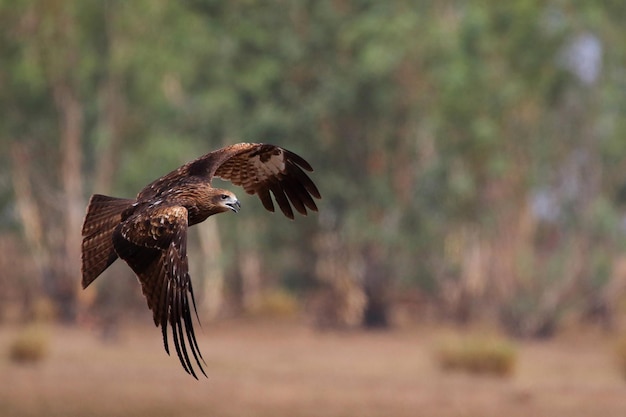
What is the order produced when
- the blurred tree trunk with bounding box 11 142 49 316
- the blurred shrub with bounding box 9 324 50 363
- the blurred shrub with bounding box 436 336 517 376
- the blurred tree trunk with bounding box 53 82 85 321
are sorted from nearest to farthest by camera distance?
1. the blurred shrub with bounding box 436 336 517 376
2. the blurred shrub with bounding box 9 324 50 363
3. the blurred tree trunk with bounding box 53 82 85 321
4. the blurred tree trunk with bounding box 11 142 49 316

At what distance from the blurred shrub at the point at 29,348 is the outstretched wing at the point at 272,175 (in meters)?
12.1

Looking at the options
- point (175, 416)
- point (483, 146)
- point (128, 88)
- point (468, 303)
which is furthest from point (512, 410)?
point (128, 88)

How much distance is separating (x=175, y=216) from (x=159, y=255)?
1.24 ft

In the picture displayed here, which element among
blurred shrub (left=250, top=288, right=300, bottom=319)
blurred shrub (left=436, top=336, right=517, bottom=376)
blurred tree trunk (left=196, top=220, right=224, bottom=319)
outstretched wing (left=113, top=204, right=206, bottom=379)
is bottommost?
outstretched wing (left=113, top=204, right=206, bottom=379)

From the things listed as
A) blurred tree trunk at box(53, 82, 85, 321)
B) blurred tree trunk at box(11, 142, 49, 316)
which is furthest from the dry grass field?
blurred tree trunk at box(11, 142, 49, 316)

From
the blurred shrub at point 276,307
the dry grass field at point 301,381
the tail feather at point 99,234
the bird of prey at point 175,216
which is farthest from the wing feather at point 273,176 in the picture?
the blurred shrub at point 276,307

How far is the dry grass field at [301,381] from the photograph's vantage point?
20422 millimetres

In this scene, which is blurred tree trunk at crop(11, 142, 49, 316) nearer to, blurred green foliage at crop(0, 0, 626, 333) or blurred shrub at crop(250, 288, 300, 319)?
blurred green foliage at crop(0, 0, 626, 333)

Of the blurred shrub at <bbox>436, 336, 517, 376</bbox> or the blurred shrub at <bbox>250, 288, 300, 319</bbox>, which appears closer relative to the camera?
the blurred shrub at <bbox>436, 336, 517, 376</bbox>

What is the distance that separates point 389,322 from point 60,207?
8.06 meters

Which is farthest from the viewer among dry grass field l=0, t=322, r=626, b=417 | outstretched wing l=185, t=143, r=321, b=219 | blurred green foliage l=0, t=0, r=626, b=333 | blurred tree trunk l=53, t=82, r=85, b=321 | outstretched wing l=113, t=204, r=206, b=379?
blurred tree trunk l=53, t=82, r=85, b=321

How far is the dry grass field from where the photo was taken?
20422 mm

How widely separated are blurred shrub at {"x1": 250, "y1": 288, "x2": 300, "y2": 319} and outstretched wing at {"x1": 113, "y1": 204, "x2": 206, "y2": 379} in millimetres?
24729

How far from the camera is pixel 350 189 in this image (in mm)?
33531
